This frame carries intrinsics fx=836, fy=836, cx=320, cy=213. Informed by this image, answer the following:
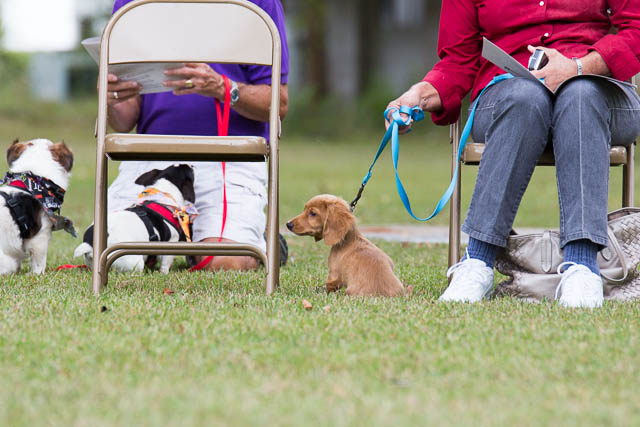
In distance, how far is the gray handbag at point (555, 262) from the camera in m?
3.20

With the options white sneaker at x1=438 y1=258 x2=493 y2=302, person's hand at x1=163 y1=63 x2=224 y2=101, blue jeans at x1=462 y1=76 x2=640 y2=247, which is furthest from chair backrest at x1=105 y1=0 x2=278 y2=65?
white sneaker at x1=438 y1=258 x2=493 y2=302

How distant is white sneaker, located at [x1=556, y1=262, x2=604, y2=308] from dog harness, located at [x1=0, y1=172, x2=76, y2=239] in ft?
7.98

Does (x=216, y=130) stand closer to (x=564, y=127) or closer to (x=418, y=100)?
(x=418, y=100)

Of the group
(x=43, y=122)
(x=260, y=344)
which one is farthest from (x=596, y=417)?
(x=43, y=122)

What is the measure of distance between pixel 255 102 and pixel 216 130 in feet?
1.50

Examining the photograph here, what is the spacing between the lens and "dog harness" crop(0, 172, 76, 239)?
404 centimetres

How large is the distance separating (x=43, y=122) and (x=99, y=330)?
2116 centimetres

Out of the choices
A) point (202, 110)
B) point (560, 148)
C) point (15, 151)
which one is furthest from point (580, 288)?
point (15, 151)

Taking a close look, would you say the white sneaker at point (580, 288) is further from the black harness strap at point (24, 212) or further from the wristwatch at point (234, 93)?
the black harness strap at point (24, 212)

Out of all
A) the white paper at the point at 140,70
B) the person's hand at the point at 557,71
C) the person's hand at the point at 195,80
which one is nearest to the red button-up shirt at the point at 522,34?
the person's hand at the point at 557,71

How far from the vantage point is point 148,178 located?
4.71 meters

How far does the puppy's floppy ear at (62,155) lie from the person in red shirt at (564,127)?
1.80 m

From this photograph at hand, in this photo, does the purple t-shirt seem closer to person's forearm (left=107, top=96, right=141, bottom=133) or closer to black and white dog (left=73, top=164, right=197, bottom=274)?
person's forearm (left=107, top=96, right=141, bottom=133)

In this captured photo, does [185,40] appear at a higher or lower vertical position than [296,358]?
higher
